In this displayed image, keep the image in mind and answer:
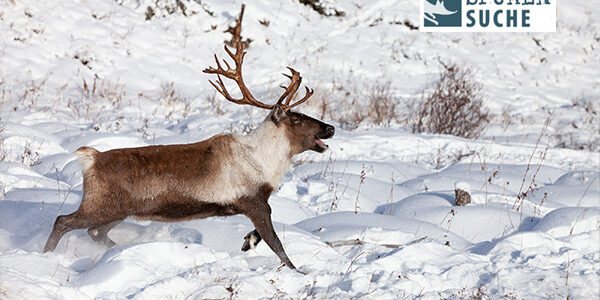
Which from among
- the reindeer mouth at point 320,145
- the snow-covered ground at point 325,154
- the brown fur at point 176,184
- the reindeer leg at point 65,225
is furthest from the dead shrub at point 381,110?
the reindeer leg at point 65,225

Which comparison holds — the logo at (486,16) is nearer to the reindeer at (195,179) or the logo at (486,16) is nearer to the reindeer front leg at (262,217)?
the reindeer at (195,179)

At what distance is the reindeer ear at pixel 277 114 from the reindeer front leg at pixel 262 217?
55 cm

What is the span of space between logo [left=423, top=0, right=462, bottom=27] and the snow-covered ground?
18.4 inches

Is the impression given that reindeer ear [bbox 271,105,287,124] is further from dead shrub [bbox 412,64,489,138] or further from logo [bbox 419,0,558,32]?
logo [bbox 419,0,558,32]

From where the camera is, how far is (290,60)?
1498 centimetres

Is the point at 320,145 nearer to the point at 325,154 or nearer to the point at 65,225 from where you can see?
the point at 65,225

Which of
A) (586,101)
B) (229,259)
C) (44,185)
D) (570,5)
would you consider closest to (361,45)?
(586,101)

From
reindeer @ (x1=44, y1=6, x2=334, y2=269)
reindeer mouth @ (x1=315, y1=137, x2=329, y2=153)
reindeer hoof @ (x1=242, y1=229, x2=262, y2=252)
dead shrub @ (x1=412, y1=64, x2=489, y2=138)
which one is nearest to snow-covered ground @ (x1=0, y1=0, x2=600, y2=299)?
reindeer hoof @ (x1=242, y1=229, x2=262, y2=252)

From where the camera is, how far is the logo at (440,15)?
17359 millimetres

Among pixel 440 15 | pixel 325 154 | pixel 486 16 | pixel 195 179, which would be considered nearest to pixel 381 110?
pixel 325 154

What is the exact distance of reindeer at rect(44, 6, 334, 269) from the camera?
14.0 feet

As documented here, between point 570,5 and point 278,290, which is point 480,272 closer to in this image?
point 278,290

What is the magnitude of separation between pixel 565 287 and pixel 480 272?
59 centimetres

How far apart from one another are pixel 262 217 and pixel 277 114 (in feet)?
2.78
